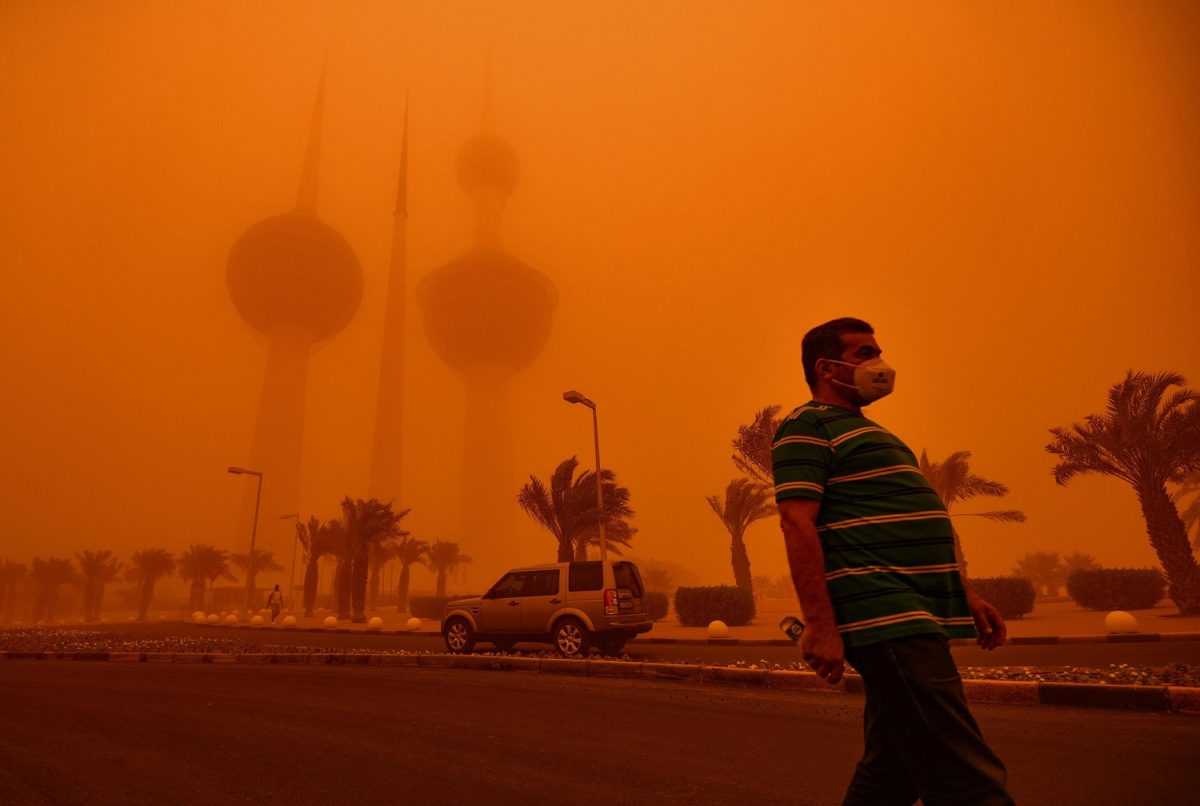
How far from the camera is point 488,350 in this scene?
628 ft

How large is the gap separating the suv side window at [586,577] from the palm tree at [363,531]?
2647cm

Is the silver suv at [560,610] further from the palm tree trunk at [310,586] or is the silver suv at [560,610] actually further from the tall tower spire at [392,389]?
the tall tower spire at [392,389]

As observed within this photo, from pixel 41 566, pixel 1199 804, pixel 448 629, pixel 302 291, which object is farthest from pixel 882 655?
pixel 302 291

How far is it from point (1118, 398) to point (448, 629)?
21235mm

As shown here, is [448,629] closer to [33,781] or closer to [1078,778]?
[33,781]

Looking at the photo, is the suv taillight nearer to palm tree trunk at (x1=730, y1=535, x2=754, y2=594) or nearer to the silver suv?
the silver suv

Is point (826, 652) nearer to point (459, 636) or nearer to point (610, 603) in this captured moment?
point (610, 603)

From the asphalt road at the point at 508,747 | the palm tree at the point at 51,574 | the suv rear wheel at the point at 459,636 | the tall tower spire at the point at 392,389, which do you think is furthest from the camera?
the tall tower spire at the point at 392,389

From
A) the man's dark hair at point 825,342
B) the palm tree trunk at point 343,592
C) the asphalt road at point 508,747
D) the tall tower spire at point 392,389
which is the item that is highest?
the tall tower spire at point 392,389

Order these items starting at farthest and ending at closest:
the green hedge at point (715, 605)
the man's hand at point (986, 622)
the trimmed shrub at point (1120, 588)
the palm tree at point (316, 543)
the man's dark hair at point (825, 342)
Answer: the palm tree at point (316, 543), the green hedge at point (715, 605), the trimmed shrub at point (1120, 588), the man's dark hair at point (825, 342), the man's hand at point (986, 622)

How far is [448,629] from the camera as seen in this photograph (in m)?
14.7

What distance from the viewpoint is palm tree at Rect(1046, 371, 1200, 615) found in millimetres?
20500

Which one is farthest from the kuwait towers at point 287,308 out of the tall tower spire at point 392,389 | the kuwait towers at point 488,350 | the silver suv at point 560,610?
the silver suv at point 560,610

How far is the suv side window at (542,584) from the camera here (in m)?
13.7
